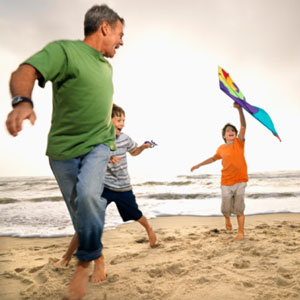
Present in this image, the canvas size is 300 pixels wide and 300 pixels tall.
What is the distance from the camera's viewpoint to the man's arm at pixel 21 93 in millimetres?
1228

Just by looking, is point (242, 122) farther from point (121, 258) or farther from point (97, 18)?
point (97, 18)

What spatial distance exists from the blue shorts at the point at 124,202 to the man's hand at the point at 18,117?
2.13 metres

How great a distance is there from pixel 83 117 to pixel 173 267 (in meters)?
1.87

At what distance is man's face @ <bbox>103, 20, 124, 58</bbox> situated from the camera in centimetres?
200

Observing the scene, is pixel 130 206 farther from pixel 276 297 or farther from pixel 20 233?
pixel 20 233

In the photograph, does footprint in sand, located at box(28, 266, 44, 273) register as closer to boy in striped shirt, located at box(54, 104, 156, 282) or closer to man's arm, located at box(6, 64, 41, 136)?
boy in striped shirt, located at box(54, 104, 156, 282)

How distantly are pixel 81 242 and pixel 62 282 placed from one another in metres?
1.15

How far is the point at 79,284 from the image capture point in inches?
63.2

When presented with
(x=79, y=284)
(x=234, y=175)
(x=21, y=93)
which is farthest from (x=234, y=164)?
(x=21, y=93)

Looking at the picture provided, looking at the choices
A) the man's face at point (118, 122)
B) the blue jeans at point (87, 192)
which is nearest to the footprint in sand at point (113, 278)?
the blue jeans at point (87, 192)

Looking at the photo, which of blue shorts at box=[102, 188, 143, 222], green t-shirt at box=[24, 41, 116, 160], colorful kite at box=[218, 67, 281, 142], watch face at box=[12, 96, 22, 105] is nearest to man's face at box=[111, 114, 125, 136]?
blue shorts at box=[102, 188, 143, 222]

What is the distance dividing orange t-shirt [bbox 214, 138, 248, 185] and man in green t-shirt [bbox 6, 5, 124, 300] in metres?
3.09

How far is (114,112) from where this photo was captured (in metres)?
3.44

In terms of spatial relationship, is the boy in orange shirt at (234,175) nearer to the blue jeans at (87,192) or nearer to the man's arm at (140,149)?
the man's arm at (140,149)
